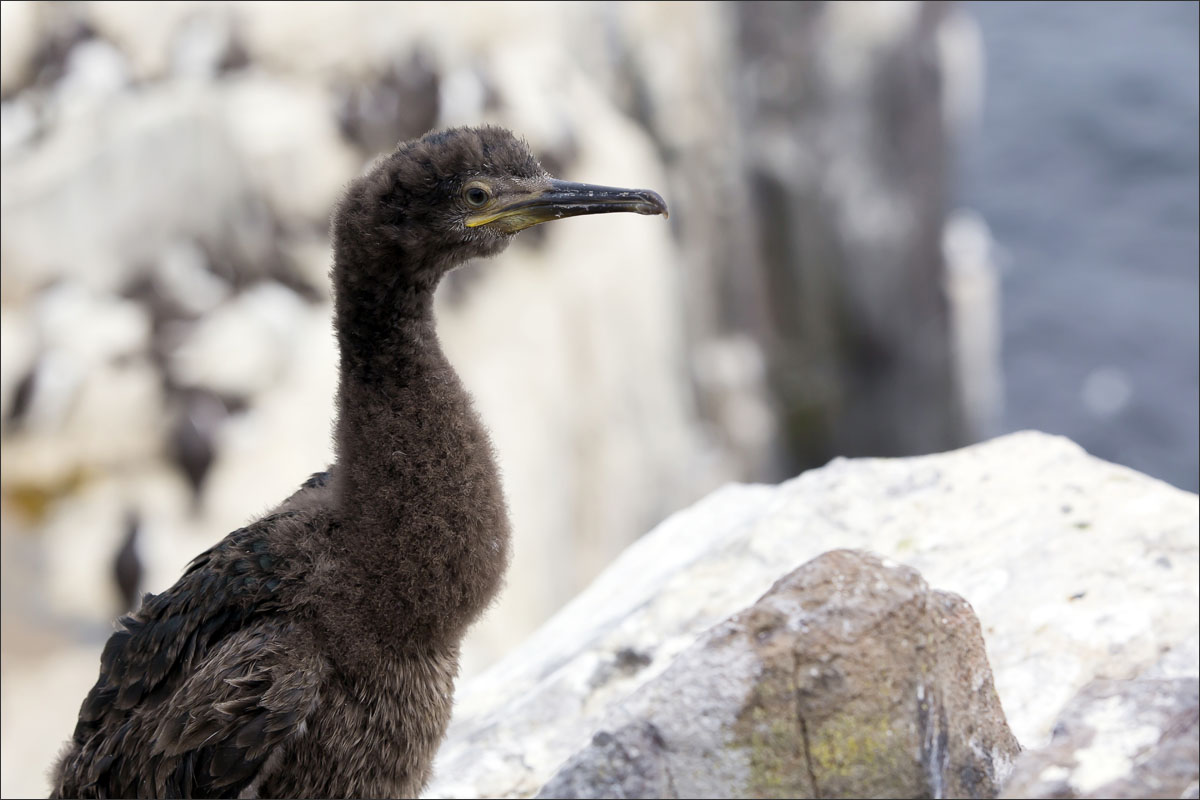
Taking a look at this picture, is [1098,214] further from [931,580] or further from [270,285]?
[931,580]

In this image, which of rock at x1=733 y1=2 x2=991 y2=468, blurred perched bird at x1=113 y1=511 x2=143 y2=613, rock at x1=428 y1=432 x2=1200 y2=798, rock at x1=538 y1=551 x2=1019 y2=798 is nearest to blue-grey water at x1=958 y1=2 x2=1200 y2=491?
rock at x1=733 y1=2 x2=991 y2=468

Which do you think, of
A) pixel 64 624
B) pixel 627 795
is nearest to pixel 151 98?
pixel 64 624

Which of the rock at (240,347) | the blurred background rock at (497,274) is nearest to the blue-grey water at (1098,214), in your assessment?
the blurred background rock at (497,274)

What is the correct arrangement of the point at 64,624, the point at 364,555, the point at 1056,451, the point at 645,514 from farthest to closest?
the point at 645,514 → the point at 64,624 → the point at 1056,451 → the point at 364,555

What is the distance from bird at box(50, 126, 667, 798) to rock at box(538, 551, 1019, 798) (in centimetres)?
118

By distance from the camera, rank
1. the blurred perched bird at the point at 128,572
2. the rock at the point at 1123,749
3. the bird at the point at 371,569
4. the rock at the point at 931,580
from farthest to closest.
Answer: the blurred perched bird at the point at 128,572, the rock at the point at 931,580, the bird at the point at 371,569, the rock at the point at 1123,749

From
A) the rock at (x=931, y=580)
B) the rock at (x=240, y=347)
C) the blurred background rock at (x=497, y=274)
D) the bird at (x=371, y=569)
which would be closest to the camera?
the bird at (x=371, y=569)

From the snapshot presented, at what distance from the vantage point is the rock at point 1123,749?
2316mm

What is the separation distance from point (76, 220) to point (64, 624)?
3.24 metres

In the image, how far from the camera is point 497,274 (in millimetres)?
10609

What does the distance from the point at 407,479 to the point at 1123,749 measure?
209 cm

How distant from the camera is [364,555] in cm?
353

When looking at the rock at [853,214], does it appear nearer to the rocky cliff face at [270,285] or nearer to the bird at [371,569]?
the rocky cliff face at [270,285]

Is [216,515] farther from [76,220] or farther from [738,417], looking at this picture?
[738,417]
